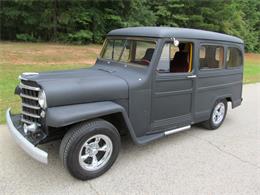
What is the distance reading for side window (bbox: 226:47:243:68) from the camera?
5724mm

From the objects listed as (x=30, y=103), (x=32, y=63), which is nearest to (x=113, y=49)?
(x=30, y=103)

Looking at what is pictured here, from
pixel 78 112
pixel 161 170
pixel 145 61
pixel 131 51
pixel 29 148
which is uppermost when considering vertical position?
pixel 131 51

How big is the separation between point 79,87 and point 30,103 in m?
0.73

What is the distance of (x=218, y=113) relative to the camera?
5.86m

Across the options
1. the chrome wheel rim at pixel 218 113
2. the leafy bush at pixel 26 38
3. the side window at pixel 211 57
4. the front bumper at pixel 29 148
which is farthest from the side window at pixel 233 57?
the leafy bush at pixel 26 38

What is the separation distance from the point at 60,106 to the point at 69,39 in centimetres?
1709

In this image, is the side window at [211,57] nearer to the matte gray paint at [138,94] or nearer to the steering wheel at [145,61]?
the matte gray paint at [138,94]

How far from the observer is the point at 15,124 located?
13.2ft

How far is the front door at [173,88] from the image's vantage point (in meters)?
4.32

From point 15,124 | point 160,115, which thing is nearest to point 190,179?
point 160,115

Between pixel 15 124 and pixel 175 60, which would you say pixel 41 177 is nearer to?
pixel 15 124

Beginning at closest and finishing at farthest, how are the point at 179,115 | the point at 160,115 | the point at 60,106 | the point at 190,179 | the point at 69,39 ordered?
1. the point at 60,106
2. the point at 190,179
3. the point at 160,115
4. the point at 179,115
5. the point at 69,39

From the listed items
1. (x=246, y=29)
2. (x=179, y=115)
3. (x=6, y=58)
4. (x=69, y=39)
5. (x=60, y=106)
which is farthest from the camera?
(x=246, y=29)

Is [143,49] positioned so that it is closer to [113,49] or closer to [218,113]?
[113,49]
